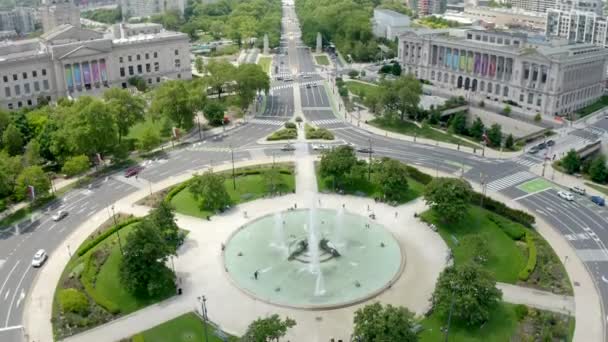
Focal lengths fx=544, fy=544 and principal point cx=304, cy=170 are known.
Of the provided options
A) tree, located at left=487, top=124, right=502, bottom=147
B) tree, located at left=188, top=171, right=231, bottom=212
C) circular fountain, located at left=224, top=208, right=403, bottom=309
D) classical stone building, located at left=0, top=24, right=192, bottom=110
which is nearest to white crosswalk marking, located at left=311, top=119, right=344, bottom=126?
tree, located at left=487, top=124, right=502, bottom=147

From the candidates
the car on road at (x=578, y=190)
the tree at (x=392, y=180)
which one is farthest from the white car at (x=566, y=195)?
the tree at (x=392, y=180)

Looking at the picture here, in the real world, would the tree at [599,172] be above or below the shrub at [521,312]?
above

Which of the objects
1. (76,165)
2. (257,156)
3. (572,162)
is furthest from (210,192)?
(572,162)

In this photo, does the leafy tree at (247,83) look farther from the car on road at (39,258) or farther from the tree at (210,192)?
the car on road at (39,258)

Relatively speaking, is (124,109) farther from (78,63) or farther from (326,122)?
(78,63)

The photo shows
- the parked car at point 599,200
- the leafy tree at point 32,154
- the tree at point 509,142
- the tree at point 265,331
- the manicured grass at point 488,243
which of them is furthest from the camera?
the tree at point 509,142

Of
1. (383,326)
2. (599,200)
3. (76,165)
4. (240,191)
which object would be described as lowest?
(599,200)

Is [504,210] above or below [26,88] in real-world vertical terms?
→ below

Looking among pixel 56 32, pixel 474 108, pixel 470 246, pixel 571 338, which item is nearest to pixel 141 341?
pixel 470 246
